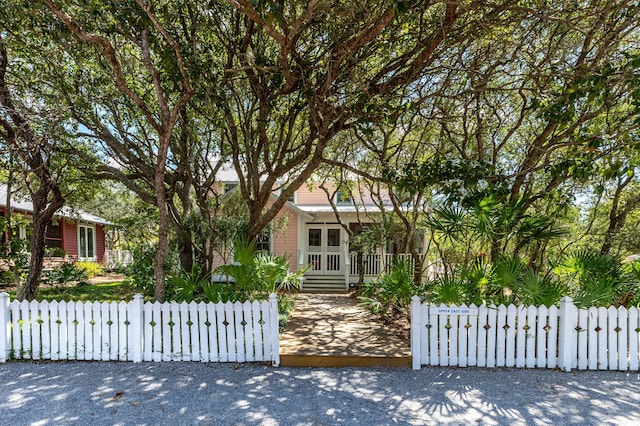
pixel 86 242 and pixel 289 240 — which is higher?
pixel 289 240

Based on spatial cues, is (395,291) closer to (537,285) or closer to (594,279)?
(537,285)

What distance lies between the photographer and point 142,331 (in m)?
5.52

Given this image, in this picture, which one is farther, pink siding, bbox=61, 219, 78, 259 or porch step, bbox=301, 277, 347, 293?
pink siding, bbox=61, 219, 78, 259

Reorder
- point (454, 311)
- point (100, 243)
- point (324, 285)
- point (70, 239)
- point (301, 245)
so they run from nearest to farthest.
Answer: point (454, 311)
point (324, 285)
point (301, 245)
point (70, 239)
point (100, 243)

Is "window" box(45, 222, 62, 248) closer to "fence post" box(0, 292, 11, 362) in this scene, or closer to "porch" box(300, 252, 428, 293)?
"porch" box(300, 252, 428, 293)

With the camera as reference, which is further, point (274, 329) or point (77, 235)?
point (77, 235)

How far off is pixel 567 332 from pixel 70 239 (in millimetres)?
23246

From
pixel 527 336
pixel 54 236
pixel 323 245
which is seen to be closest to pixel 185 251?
pixel 323 245

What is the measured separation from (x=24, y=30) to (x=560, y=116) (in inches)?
357

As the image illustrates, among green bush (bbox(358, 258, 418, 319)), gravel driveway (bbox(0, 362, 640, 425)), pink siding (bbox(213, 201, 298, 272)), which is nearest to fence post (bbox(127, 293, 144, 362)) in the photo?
gravel driveway (bbox(0, 362, 640, 425))

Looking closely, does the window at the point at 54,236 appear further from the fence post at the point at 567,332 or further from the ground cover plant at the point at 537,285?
the fence post at the point at 567,332

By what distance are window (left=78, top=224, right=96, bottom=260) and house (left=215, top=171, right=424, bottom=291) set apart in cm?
1219

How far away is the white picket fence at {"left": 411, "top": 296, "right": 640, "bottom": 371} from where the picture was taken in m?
5.21

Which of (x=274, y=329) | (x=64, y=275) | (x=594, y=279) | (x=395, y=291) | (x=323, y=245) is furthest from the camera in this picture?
(x=323, y=245)
